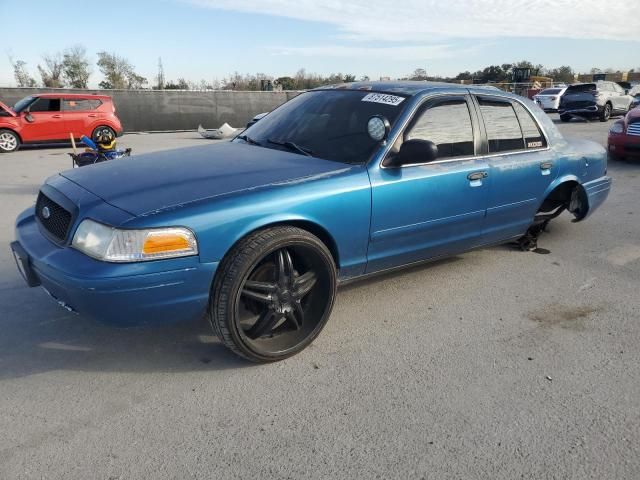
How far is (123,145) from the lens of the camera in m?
13.8

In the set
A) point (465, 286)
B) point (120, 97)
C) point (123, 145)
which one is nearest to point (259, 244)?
point (465, 286)

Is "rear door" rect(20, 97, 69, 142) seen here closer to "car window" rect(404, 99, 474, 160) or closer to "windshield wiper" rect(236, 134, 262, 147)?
"windshield wiper" rect(236, 134, 262, 147)

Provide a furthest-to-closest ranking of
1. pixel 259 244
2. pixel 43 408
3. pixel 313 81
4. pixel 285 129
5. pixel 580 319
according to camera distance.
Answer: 1. pixel 313 81
2. pixel 285 129
3. pixel 580 319
4. pixel 259 244
5. pixel 43 408

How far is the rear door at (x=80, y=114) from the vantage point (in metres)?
12.6

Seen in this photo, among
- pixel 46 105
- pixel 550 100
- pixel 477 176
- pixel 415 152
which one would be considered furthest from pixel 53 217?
pixel 550 100

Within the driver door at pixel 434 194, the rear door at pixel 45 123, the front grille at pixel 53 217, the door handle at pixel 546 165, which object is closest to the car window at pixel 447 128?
the driver door at pixel 434 194

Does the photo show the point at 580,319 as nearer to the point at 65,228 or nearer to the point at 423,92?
the point at 423,92

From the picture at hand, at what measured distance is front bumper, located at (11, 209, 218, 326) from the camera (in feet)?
7.42

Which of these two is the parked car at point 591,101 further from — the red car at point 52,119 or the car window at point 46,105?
the car window at point 46,105

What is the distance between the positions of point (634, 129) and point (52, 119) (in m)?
13.4

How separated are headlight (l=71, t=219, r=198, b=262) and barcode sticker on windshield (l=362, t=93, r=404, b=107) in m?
1.79

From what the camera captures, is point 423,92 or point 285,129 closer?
point 423,92

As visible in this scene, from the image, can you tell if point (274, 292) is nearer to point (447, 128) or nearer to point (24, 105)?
point (447, 128)

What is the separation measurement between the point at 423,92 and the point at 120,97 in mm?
16611
